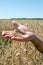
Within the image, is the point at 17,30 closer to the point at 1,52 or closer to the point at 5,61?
the point at 5,61

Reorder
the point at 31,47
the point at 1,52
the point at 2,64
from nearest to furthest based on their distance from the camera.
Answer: the point at 2,64 < the point at 1,52 < the point at 31,47

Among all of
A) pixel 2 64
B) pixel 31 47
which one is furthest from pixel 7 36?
pixel 31 47

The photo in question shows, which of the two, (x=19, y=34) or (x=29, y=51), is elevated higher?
(x=19, y=34)

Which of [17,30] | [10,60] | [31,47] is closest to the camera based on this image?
[17,30]

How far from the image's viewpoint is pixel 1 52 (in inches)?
145

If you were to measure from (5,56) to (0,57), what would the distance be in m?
0.08

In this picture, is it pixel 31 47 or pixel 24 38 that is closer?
pixel 24 38

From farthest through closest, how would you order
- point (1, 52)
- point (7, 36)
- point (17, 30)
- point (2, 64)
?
point (1, 52) < point (2, 64) < point (17, 30) < point (7, 36)

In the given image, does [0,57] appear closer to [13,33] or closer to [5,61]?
[5,61]

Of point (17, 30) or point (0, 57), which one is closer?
point (17, 30)

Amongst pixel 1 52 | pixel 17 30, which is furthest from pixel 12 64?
pixel 17 30

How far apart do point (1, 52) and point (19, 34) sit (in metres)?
1.84

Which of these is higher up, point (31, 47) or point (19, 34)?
point (19, 34)

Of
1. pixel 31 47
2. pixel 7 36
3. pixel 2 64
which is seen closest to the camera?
pixel 7 36
